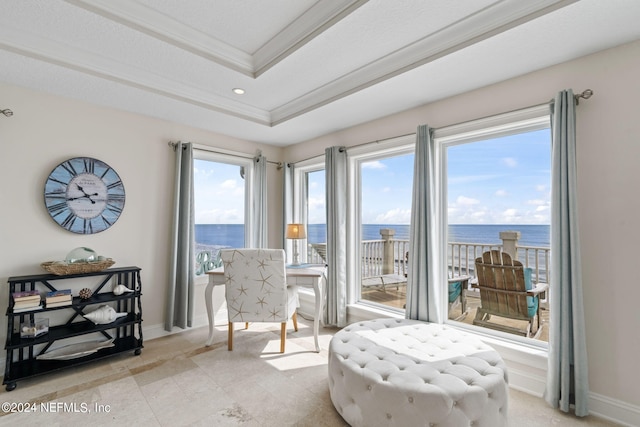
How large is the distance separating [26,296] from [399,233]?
342 centimetres

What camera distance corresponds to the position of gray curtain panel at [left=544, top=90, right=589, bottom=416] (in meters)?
1.95

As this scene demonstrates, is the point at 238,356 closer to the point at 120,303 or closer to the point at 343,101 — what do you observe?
the point at 120,303

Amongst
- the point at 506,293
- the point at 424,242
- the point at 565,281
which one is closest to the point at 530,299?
the point at 506,293

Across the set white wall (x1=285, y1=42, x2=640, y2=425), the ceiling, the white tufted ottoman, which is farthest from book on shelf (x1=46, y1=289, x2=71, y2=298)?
white wall (x1=285, y1=42, x2=640, y2=425)

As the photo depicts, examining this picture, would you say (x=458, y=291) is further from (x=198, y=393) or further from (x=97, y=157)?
(x=97, y=157)

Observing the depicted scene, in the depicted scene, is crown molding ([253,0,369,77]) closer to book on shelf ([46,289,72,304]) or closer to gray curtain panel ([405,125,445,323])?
gray curtain panel ([405,125,445,323])

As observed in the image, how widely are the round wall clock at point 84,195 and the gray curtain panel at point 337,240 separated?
2.30 metres

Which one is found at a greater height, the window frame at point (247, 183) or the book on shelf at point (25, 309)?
the window frame at point (247, 183)

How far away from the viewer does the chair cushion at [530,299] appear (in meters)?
2.45

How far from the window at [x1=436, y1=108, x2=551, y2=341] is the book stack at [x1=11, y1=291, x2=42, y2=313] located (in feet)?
11.6

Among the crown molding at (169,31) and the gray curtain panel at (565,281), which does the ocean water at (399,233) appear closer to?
the gray curtain panel at (565,281)

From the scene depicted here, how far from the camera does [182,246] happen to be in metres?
3.45

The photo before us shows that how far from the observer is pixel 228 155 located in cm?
402

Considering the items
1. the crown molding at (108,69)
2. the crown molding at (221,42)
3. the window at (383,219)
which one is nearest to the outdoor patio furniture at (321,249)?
the window at (383,219)
